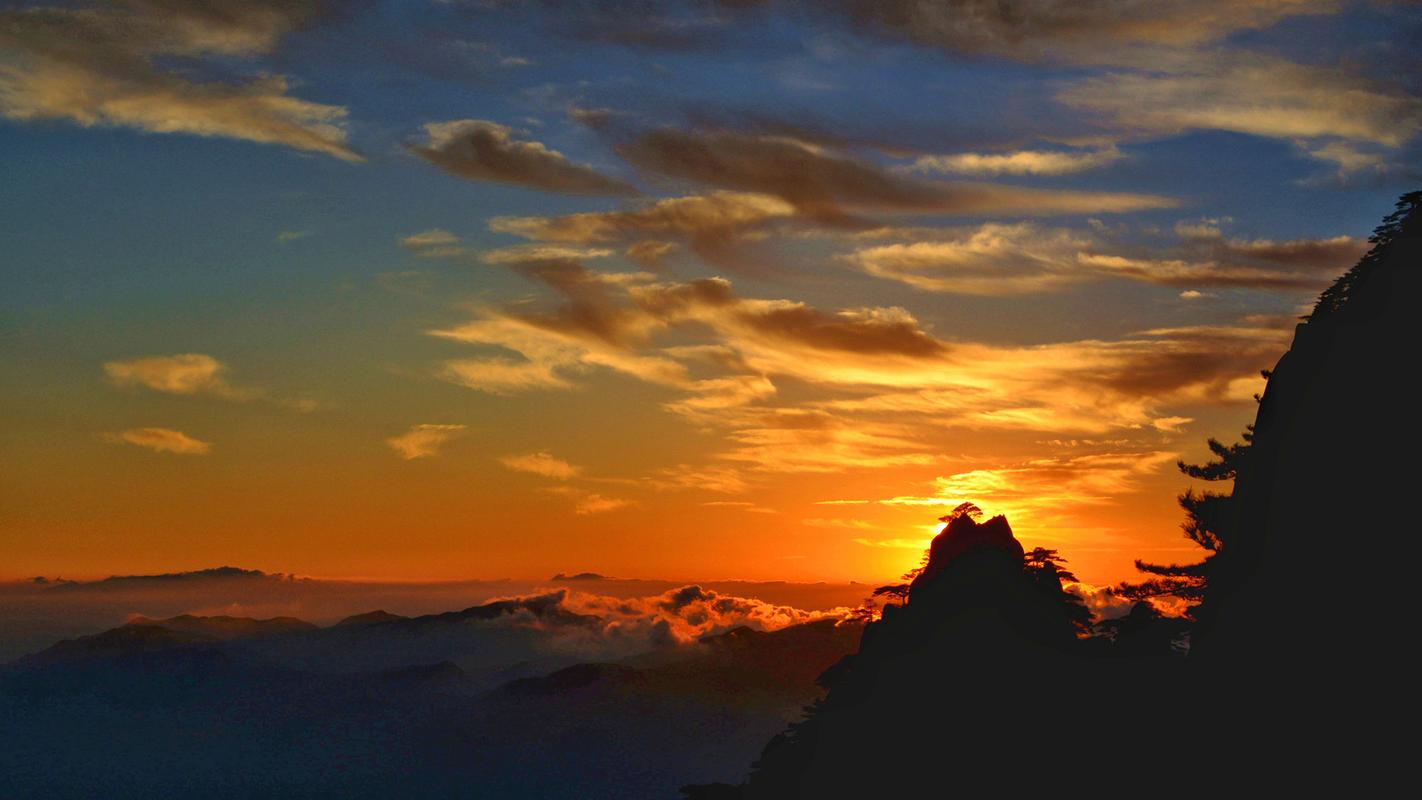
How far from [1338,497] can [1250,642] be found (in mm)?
5329

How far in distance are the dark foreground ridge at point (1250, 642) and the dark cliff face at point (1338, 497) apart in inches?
2.5

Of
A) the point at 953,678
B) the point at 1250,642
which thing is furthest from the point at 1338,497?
the point at 953,678

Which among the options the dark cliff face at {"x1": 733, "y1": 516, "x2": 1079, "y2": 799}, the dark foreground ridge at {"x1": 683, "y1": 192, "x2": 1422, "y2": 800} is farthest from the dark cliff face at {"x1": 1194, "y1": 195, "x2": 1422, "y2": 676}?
the dark cliff face at {"x1": 733, "y1": 516, "x2": 1079, "y2": 799}

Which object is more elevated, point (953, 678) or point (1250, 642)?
point (1250, 642)

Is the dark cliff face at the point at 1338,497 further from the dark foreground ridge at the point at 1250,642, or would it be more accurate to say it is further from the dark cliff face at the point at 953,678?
the dark cliff face at the point at 953,678

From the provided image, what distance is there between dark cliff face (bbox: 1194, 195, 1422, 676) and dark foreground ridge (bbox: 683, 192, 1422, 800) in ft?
0.21

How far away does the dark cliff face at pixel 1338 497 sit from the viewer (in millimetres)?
33812

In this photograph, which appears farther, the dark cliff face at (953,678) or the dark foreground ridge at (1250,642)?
the dark cliff face at (953,678)

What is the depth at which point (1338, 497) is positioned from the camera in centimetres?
3566

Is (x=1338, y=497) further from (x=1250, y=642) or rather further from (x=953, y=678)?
(x=953, y=678)

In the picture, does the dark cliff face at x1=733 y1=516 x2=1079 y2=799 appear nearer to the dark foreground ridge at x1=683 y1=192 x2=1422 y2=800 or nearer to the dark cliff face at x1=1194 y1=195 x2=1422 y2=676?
the dark foreground ridge at x1=683 y1=192 x2=1422 y2=800

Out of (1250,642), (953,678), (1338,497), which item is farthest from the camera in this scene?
(953,678)

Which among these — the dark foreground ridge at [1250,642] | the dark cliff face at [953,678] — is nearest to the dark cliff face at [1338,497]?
the dark foreground ridge at [1250,642]

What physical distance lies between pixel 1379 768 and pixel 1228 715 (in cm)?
645
